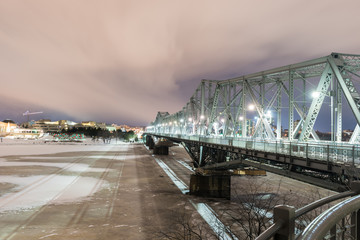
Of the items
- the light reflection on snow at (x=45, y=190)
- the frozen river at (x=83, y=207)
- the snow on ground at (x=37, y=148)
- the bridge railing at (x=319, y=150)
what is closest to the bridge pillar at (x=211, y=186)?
the frozen river at (x=83, y=207)

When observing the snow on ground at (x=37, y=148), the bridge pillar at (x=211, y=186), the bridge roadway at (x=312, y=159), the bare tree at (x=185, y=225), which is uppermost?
the bridge roadway at (x=312, y=159)

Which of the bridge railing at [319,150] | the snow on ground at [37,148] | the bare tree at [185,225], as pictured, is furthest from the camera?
the snow on ground at [37,148]

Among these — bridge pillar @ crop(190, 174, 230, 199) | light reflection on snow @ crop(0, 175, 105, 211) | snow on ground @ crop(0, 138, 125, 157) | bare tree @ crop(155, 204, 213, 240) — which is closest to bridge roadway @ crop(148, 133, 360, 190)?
bridge pillar @ crop(190, 174, 230, 199)

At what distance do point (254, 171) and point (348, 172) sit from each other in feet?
114

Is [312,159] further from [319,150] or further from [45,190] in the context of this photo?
[45,190]

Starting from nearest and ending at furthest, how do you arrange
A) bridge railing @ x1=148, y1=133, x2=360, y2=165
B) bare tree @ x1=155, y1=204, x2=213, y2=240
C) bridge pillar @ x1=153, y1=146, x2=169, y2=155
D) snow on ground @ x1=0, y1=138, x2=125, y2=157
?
bridge railing @ x1=148, y1=133, x2=360, y2=165, bare tree @ x1=155, y1=204, x2=213, y2=240, snow on ground @ x1=0, y1=138, x2=125, y2=157, bridge pillar @ x1=153, y1=146, x2=169, y2=155

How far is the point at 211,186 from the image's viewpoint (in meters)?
27.2

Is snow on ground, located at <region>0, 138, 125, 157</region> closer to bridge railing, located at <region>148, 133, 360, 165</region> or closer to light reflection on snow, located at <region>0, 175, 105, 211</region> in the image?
light reflection on snow, located at <region>0, 175, 105, 211</region>

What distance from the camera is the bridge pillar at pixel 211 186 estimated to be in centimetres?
2693

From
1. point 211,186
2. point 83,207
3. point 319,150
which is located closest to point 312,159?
point 319,150

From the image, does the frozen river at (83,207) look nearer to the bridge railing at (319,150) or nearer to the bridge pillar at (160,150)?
the bridge railing at (319,150)

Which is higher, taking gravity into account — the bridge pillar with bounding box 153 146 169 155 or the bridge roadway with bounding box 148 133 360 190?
the bridge roadway with bounding box 148 133 360 190

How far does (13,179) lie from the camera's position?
31.8m

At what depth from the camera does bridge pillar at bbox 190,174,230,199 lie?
26.9 m
